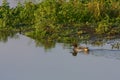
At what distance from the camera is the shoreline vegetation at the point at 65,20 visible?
17.4 m

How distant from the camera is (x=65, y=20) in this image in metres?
18.7

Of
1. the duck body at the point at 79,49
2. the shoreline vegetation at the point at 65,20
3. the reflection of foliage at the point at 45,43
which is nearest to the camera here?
the duck body at the point at 79,49

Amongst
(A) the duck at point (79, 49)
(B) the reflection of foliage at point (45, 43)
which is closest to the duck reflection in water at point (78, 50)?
(A) the duck at point (79, 49)

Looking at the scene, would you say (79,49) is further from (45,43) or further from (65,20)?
(65,20)

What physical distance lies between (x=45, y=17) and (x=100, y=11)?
1.97 metres

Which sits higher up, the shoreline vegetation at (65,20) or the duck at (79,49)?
the shoreline vegetation at (65,20)

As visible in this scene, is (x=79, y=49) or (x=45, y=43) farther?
(x=45, y=43)

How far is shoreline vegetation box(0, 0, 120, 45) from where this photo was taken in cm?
1744

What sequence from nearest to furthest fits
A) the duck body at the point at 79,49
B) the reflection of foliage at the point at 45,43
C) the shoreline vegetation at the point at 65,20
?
the duck body at the point at 79,49, the reflection of foliage at the point at 45,43, the shoreline vegetation at the point at 65,20

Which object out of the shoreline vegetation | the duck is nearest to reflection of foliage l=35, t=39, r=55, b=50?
the shoreline vegetation

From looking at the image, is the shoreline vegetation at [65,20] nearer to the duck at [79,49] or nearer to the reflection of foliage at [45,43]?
the reflection of foliage at [45,43]

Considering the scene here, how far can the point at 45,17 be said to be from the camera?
1861cm

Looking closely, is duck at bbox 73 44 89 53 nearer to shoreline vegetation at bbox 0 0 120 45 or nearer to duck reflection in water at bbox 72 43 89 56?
duck reflection in water at bbox 72 43 89 56

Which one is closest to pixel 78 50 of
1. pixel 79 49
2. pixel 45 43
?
pixel 79 49
